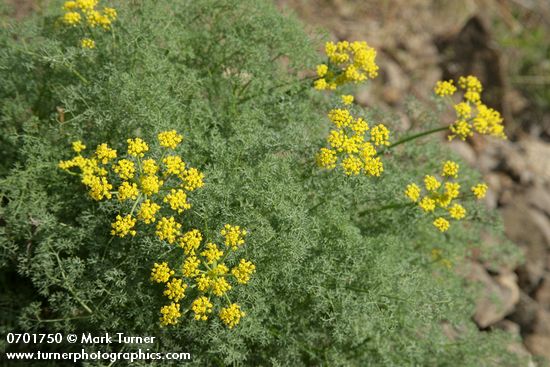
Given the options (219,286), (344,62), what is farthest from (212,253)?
(344,62)

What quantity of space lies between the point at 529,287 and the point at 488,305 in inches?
51.3

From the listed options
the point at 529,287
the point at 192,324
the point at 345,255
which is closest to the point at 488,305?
the point at 529,287

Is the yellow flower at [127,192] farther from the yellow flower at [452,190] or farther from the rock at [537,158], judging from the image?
the rock at [537,158]

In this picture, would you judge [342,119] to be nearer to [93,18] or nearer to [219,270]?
[219,270]

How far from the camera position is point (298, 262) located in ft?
16.3

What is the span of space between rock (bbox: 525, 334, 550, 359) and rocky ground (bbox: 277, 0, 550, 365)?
14 mm

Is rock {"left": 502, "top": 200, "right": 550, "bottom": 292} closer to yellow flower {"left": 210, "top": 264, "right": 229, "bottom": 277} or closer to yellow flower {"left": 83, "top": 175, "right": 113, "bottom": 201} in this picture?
yellow flower {"left": 210, "top": 264, "right": 229, "bottom": 277}

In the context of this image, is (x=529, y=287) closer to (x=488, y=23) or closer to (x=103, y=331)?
(x=488, y=23)

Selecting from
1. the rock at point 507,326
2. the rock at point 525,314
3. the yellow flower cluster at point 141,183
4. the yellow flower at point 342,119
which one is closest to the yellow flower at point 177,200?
the yellow flower cluster at point 141,183

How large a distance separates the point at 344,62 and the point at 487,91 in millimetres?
5383

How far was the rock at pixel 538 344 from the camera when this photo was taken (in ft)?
25.0

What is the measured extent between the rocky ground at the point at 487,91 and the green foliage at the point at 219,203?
2.51 meters

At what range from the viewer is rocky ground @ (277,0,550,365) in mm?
8109

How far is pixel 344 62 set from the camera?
18.3 ft
